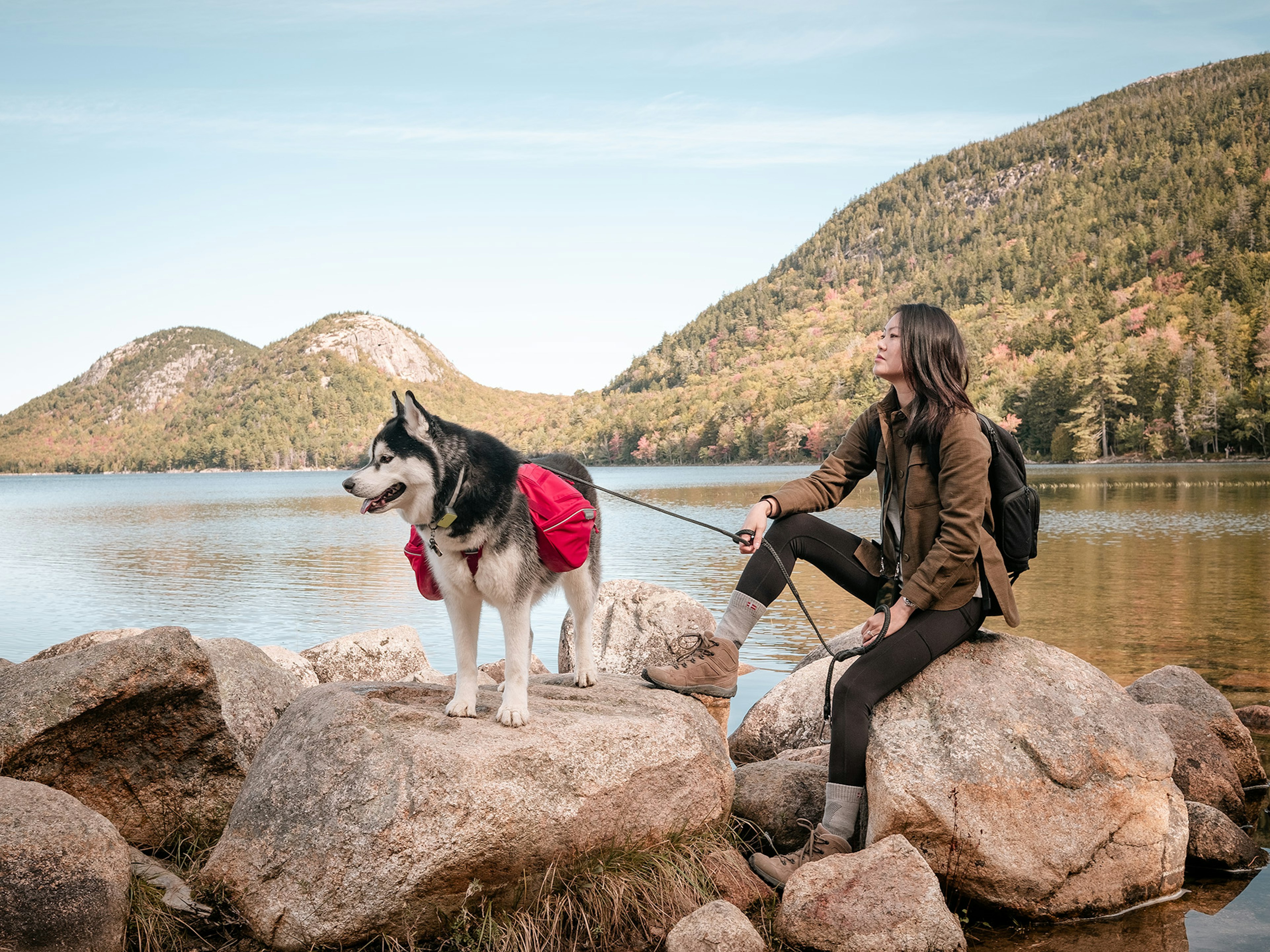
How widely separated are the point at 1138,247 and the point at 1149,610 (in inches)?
6519

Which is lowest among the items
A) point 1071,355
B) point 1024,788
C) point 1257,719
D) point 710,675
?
point 1257,719

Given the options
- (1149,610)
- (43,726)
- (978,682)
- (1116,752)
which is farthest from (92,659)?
(1149,610)

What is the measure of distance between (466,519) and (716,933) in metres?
2.53

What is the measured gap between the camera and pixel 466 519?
16.6 feet

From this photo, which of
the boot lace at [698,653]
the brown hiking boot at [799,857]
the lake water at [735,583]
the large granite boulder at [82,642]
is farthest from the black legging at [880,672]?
the large granite boulder at [82,642]

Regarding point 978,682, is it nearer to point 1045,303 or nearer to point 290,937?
point 290,937

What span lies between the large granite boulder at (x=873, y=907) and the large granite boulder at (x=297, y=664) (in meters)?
6.48

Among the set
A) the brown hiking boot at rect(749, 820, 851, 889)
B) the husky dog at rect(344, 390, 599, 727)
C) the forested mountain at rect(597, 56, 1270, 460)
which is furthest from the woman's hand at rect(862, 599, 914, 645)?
the forested mountain at rect(597, 56, 1270, 460)

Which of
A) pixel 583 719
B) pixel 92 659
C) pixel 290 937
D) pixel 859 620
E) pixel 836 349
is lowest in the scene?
pixel 859 620

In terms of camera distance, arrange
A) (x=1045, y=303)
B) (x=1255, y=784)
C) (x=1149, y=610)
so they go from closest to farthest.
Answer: (x=1255, y=784) → (x=1149, y=610) → (x=1045, y=303)

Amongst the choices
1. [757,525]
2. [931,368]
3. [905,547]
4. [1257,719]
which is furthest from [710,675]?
[1257,719]

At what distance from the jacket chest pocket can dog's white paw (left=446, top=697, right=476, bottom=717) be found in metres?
2.88

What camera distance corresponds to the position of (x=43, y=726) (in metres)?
5.20

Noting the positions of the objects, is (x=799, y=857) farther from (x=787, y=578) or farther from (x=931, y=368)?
(x=931, y=368)
